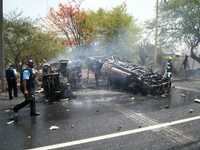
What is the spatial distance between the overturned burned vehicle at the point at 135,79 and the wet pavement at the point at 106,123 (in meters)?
0.78

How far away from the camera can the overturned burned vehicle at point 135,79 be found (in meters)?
13.3

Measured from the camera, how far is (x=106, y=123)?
830 centimetres

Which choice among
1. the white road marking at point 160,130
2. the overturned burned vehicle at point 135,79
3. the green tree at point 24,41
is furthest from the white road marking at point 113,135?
the green tree at point 24,41

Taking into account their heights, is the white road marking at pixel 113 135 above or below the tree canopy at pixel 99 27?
below

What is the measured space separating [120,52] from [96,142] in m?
18.4

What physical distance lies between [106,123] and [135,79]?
5.58 m

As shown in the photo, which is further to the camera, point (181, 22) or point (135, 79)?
point (181, 22)

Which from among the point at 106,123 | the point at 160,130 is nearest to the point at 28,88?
the point at 106,123

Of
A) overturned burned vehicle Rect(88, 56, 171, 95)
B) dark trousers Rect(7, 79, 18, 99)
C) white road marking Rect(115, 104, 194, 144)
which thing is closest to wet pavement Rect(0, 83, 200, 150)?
white road marking Rect(115, 104, 194, 144)

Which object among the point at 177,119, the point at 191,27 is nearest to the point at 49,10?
the point at 191,27

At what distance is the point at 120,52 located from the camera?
2472cm

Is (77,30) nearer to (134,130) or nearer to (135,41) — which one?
(135,41)

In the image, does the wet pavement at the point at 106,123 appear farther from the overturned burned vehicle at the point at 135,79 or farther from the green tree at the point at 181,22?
the green tree at the point at 181,22

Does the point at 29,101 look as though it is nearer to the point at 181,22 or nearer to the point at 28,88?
the point at 28,88
